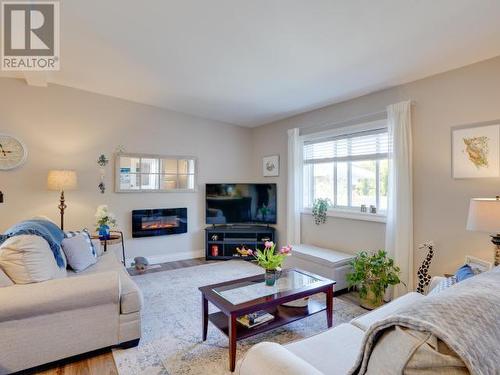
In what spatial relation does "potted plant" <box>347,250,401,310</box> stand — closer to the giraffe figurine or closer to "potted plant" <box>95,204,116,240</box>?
the giraffe figurine

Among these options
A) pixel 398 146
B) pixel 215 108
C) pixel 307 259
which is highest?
pixel 215 108

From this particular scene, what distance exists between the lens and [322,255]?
376 cm

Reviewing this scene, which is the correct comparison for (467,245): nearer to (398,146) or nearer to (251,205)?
(398,146)

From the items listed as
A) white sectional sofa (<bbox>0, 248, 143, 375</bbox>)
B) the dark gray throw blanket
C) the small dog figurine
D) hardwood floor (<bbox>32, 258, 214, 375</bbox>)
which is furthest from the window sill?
hardwood floor (<bbox>32, 258, 214, 375</bbox>)

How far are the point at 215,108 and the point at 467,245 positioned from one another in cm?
394

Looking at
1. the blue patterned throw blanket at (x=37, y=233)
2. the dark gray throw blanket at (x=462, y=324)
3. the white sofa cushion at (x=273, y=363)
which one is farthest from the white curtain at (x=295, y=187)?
the dark gray throw blanket at (x=462, y=324)

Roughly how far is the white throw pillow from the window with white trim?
3.55m

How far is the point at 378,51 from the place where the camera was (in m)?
2.64

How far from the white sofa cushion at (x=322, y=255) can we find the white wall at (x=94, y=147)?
84.4 inches

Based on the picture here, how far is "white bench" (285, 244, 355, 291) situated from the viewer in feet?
11.5

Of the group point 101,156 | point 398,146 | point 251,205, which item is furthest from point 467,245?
point 101,156

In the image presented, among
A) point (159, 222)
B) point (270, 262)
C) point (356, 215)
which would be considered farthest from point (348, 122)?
point (159, 222)

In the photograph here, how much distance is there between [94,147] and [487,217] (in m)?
4.96

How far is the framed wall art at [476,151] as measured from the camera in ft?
8.56
